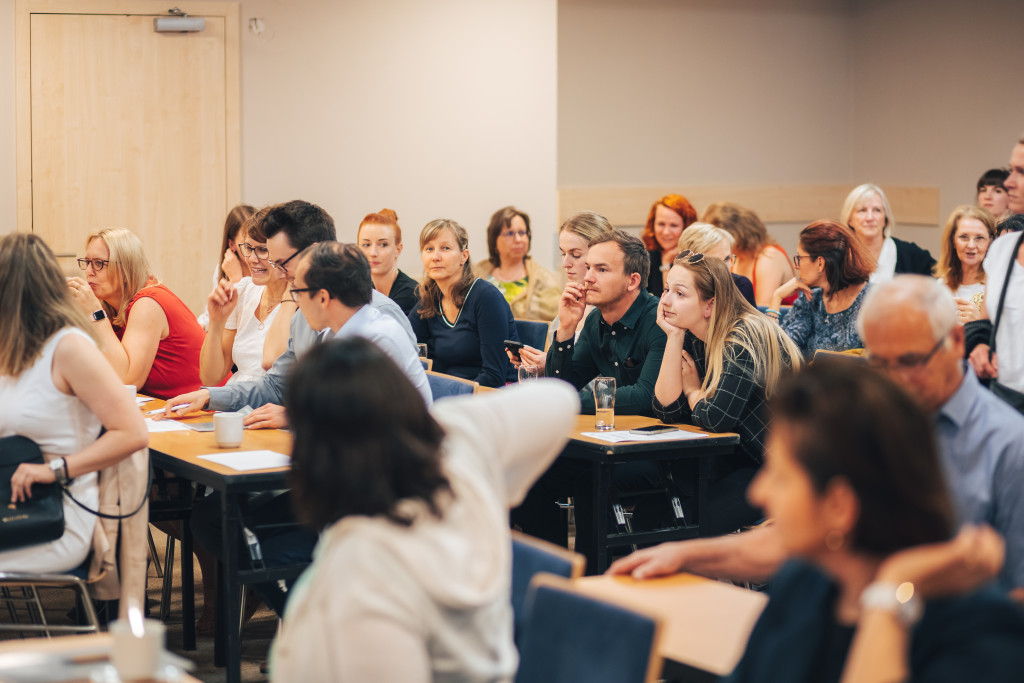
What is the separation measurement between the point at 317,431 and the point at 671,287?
2349 millimetres

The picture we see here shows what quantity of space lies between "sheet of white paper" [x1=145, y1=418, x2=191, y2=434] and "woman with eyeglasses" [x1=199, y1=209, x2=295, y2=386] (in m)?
0.49

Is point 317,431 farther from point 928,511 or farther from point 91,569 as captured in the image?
point 91,569

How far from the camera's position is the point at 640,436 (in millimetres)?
3486

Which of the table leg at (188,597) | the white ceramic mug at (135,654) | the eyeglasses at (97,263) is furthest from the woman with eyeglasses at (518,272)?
the white ceramic mug at (135,654)

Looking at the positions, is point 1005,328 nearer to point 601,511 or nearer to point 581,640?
point 601,511

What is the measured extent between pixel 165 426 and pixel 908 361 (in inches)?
99.1

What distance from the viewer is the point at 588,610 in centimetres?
171

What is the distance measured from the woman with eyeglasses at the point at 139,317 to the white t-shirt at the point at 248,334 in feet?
0.40

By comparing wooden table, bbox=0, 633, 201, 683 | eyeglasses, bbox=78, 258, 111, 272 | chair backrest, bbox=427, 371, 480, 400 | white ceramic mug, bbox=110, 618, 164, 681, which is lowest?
wooden table, bbox=0, 633, 201, 683

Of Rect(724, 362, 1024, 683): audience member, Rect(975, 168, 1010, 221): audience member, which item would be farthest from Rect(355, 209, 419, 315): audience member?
Rect(724, 362, 1024, 683): audience member

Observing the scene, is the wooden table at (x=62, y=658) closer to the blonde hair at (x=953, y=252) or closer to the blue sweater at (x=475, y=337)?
the blue sweater at (x=475, y=337)

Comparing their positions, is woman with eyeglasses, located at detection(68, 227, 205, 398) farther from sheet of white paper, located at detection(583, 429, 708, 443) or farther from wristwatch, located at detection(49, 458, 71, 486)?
sheet of white paper, located at detection(583, 429, 708, 443)

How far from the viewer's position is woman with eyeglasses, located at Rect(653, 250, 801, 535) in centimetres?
352

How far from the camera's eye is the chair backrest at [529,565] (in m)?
1.96
